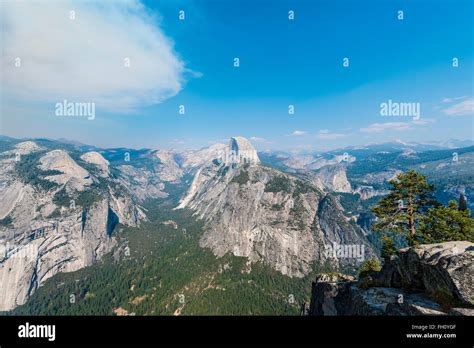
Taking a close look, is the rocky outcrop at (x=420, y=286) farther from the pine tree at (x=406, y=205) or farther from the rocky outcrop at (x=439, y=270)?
the pine tree at (x=406, y=205)

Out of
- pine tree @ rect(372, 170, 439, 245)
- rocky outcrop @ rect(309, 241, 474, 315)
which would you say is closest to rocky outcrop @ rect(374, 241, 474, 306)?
rocky outcrop @ rect(309, 241, 474, 315)

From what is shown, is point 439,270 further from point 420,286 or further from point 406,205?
point 406,205

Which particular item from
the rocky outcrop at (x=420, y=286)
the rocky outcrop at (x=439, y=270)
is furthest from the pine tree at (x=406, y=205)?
the rocky outcrop at (x=439, y=270)

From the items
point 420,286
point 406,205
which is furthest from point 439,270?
point 406,205

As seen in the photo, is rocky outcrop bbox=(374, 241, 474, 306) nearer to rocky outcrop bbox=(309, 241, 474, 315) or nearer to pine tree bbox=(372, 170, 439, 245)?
rocky outcrop bbox=(309, 241, 474, 315)

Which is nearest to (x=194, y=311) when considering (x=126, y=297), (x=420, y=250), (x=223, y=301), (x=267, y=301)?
(x=223, y=301)
